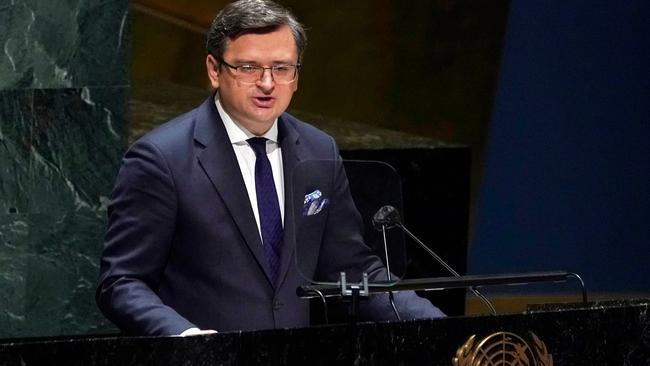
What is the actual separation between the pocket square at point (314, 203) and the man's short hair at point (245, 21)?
43 cm

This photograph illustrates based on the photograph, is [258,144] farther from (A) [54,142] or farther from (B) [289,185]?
(A) [54,142]

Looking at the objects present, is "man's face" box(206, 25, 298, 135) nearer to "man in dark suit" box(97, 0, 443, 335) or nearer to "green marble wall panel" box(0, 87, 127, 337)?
"man in dark suit" box(97, 0, 443, 335)

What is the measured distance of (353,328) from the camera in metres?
2.69

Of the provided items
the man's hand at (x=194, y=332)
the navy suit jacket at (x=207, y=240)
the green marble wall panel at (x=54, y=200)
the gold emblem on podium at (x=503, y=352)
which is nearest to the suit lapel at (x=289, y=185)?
the navy suit jacket at (x=207, y=240)

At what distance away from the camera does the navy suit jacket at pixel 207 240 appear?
124 inches

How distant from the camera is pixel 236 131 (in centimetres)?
333

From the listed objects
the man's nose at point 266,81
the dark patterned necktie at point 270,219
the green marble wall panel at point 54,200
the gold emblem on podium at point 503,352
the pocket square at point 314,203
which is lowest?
the green marble wall panel at point 54,200

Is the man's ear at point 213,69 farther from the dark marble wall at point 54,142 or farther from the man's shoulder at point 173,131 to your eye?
the dark marble wall at point 54,142

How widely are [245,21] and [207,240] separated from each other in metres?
0.51

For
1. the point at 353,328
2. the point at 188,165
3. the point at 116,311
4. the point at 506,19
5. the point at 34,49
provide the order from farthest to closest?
the point at 506,19 → the point at 34,49 → the point at 188,165 → the point at 116,311 → the point at 353,328

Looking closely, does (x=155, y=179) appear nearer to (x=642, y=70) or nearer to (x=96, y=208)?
(x=96, y=208)

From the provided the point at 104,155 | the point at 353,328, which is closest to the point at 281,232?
the point at 353,328

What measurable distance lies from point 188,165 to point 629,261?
3.42 metres

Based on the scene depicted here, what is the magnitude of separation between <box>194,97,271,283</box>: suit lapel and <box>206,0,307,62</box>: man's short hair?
0.57 feet
